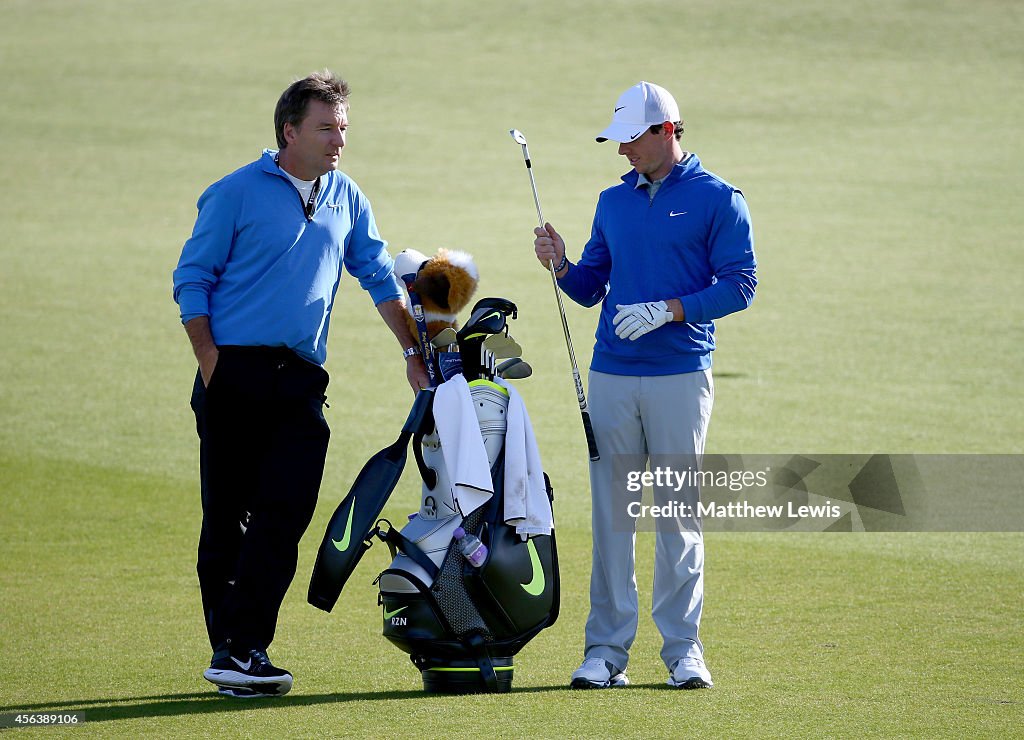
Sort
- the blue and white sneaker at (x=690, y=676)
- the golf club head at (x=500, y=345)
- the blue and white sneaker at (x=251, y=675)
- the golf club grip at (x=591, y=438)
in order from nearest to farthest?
the blue and white sneaker at (x=251, y=675) → the blue and white sneaker at (x=690, y=676) → the golf club head at (x=500, y=345) → the golf club grip at (x=591, y=438)

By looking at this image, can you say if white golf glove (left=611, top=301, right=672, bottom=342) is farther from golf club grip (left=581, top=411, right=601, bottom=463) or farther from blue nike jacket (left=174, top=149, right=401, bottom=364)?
blue nike jacket (left=174, top=149, right=401, bottom=364)

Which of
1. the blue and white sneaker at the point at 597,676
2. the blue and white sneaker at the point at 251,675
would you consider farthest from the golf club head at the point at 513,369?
the blue and white sneaker at the point at 251,675

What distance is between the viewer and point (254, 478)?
16.3 feet

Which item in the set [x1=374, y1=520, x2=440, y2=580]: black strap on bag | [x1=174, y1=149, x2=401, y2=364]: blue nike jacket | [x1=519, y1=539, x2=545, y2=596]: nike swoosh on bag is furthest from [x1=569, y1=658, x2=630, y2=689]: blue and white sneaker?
[x1=174, y1=149, x2=401, y2=364]: blue nike jacket

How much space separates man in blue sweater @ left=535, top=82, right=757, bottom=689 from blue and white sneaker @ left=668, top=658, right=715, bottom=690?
3 centimetres

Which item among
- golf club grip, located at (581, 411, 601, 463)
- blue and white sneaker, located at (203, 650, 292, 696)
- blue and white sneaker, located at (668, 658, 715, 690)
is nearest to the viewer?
blue and white sneaker, located at (203, 650, 292, 696)

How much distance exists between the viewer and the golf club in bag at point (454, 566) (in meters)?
4.73

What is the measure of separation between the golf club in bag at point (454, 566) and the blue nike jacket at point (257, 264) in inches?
19.0

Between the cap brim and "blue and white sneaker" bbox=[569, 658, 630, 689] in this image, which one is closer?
"blue and white sneaker" bbox=[569, 658, 630, 689]

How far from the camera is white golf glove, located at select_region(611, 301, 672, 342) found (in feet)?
15.8

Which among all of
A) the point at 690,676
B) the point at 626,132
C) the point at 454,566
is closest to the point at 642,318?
the point at 626,132

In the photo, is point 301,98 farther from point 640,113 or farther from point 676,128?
point 676,128

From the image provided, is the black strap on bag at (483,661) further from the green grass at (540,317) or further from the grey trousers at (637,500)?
the grey trousers at (637,500)

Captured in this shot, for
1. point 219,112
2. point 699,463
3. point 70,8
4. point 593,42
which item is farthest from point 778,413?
point 70,8
